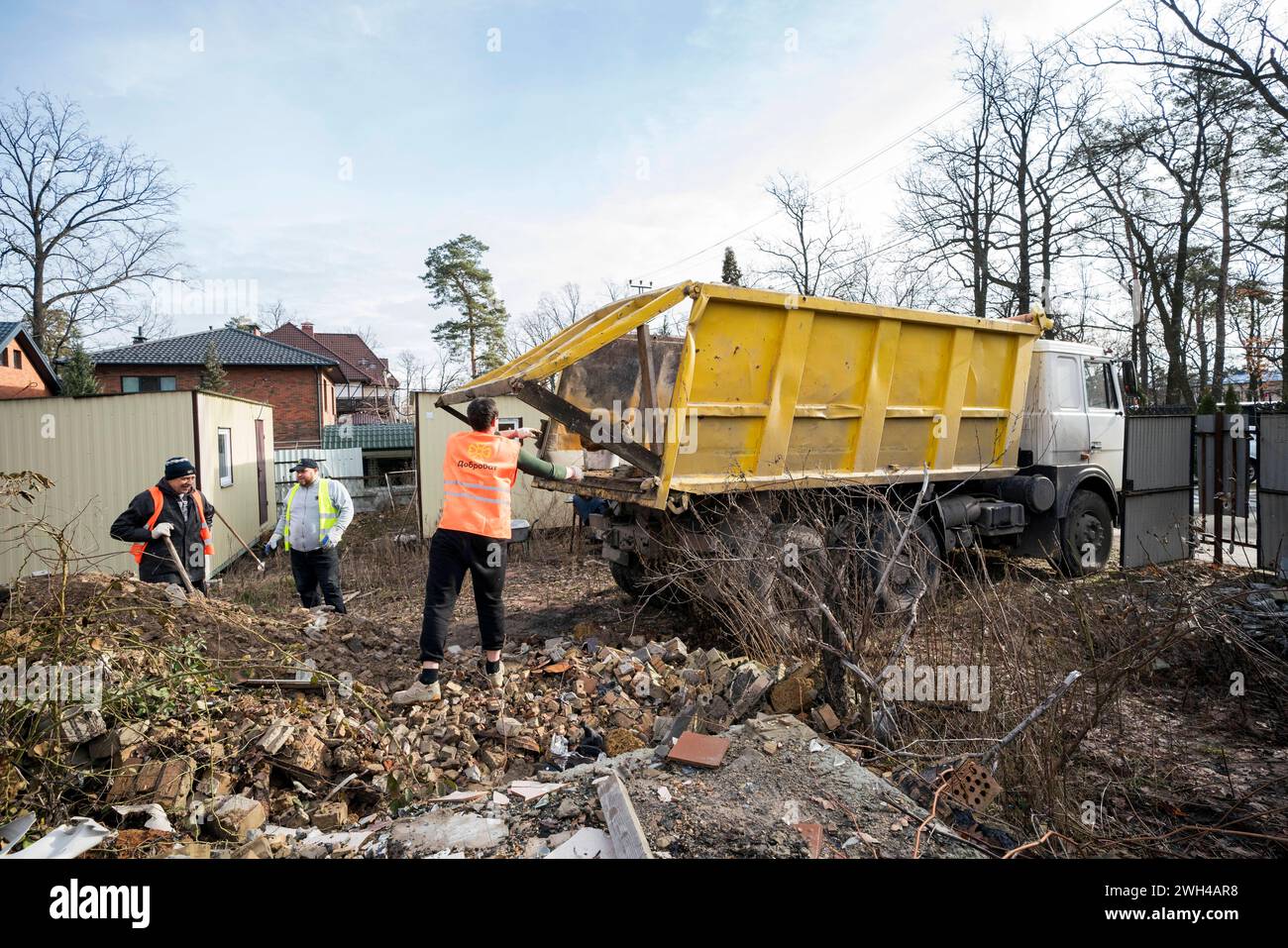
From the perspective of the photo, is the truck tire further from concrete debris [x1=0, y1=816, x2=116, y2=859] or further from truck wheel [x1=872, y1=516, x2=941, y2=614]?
concrete debris [x1=0, y1=816, x2=116, y2=859]

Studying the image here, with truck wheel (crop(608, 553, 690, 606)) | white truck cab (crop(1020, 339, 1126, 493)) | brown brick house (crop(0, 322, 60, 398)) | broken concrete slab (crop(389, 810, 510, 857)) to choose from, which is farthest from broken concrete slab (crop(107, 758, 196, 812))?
brown brick house (crop(0, 322, 60, 398))

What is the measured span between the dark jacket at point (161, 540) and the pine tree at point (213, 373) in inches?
968

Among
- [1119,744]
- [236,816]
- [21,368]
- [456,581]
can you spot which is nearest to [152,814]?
[236,816]

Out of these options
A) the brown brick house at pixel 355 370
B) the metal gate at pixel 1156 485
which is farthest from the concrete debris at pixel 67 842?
the brown brick house at pixel 355 370

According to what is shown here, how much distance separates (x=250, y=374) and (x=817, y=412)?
1150 inches

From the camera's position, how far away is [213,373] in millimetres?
27312

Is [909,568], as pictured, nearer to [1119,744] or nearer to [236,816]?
[1119,744]

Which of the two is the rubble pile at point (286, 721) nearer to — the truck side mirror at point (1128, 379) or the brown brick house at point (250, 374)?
the truck side mirror at point (1128, 379)

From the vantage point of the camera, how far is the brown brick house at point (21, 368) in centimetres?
2133

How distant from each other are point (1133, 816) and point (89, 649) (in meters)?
4.70

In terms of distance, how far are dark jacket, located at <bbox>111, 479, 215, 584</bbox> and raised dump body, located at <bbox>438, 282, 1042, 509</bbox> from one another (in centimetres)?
214
